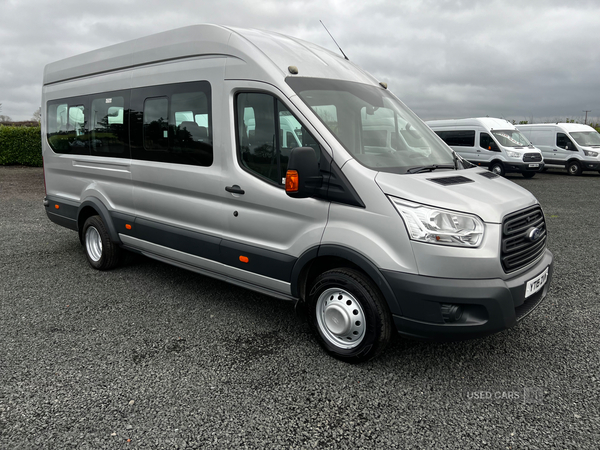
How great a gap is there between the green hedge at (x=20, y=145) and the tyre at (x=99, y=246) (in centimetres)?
1640

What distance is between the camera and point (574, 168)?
20031 mm

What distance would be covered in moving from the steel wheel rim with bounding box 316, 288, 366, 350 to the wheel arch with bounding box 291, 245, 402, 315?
20 centimetres

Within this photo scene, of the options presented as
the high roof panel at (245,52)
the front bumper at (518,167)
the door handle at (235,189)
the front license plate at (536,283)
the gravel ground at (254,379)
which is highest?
the high roof panel at (245,52)

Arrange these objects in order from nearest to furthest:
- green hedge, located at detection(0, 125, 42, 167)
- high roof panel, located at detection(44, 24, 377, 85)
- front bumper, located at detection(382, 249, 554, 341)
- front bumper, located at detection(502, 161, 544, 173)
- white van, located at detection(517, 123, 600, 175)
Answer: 1. front bumper, located at detection(382, 249, 554, 341)
2. high roof panel, located at detection(44, 24, 377, 85)
3. front bumper, located at detection(502, 161, 544, 173)
4. white van, located at detection(517, 123, 600, 175)
5. green hedge, located at detection(0, 125, 42, 167)

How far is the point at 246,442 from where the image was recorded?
2.56m

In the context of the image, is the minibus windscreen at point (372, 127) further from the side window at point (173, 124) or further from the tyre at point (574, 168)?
the tyre at point (574, 168)

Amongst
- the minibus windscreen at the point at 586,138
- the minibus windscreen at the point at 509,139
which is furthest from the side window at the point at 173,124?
the minibus windscreen at the point at 586,138

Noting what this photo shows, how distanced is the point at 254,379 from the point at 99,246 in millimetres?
3359

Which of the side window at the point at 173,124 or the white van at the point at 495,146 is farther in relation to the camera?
the white van at the point at 495,146

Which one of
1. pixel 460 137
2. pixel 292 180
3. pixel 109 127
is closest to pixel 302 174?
pixel 292 180

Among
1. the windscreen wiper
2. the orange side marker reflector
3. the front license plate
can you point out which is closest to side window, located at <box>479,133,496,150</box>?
the windscreen wiper

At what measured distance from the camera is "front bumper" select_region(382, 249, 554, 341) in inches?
114

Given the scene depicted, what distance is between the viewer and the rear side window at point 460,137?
19109mm

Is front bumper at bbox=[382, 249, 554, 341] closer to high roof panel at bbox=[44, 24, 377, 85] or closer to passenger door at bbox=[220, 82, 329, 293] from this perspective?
passenger door at bbox=[220, 82, 329, 293]
